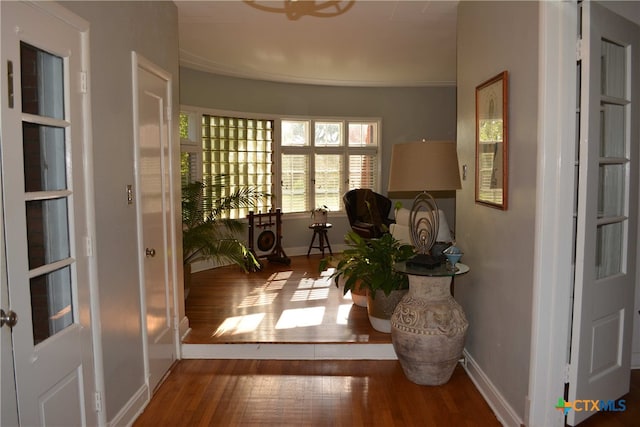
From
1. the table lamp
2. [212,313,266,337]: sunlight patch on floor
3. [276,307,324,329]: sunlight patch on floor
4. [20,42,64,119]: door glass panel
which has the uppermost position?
[20,42,64,119]: door glass panel

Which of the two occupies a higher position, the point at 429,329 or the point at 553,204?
the point at 553,204

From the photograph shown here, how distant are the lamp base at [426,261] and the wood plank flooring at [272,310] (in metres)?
0.87

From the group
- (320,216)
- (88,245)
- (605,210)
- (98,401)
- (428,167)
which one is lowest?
(98,401)

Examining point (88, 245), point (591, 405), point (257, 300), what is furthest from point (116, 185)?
point (591, 405)

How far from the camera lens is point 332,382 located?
342 centimetres

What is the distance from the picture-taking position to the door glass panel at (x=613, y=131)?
2.66 m

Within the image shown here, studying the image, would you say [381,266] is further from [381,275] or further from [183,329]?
[183,329]

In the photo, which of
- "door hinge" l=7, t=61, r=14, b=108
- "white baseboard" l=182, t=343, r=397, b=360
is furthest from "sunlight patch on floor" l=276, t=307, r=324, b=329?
"door hinge" l=7, t=61, r=14, b=108

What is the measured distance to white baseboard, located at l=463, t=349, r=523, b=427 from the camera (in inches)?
108

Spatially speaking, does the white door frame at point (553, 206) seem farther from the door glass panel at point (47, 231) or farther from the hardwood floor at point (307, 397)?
the door glass panel at point (47, 231)

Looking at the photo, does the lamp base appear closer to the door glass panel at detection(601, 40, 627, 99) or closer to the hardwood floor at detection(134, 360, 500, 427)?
the hardwood floor at detection(134, 360, 500, 427)

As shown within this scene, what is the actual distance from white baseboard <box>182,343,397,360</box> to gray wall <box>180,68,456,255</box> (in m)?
4.17

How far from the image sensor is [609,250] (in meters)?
2.78

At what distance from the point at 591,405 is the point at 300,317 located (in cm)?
245
